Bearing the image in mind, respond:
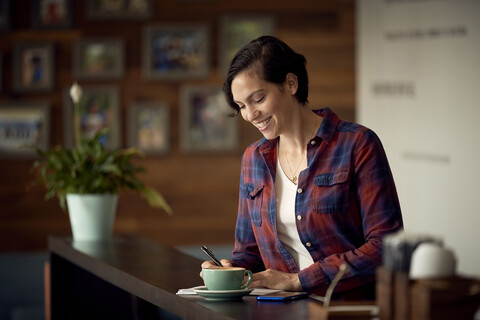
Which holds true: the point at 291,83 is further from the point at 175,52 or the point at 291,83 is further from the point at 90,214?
the point at 175,52

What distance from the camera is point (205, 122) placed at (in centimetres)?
581

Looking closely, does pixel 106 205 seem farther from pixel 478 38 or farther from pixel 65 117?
pixel 478 38

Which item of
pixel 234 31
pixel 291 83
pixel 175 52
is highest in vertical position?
pixel 234 31

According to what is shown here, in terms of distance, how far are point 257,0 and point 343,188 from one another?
3.62 metres

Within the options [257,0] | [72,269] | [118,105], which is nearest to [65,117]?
[118,105]

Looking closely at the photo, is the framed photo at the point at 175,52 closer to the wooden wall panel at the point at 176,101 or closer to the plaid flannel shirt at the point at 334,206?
the wooden wall panel at the point at 176,101

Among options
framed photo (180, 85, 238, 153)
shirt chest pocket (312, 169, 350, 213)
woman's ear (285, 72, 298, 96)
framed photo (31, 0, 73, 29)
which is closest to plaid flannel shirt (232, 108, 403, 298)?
shirt chest pocket (312, 169, 350, 213)

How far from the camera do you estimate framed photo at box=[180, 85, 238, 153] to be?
227 inches

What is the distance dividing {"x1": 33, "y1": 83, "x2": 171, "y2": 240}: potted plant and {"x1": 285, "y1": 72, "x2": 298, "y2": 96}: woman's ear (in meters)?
1.57

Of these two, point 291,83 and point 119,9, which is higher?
point 119,9

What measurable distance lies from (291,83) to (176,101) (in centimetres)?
327

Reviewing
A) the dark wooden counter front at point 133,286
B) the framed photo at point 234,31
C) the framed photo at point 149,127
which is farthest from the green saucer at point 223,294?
the framed photo at point 234,31

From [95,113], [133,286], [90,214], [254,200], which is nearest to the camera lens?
[254,200]

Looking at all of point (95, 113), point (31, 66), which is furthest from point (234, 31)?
point (31, 66)
